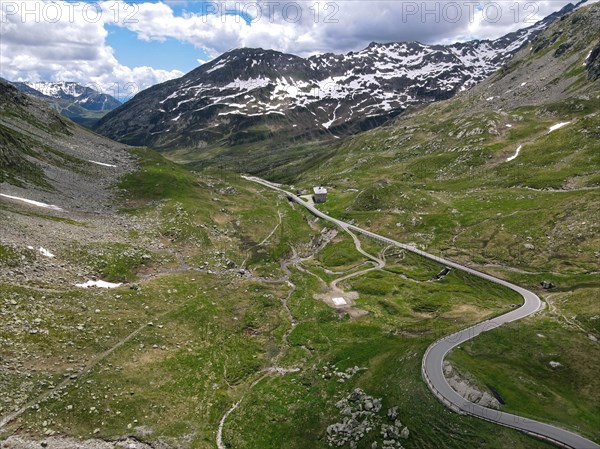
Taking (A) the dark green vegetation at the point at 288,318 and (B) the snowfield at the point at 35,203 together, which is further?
(B) the snowfield at the point at 35,203

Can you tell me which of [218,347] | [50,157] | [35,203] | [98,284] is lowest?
[218,347]

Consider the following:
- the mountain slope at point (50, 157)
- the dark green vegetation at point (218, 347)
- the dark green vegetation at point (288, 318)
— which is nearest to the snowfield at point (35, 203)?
the mountain slope at point (50, 157)

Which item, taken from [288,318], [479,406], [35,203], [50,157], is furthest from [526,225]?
[50,157]

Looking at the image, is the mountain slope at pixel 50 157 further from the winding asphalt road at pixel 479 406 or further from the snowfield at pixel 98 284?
the winding asphalt road at pixel 479 406

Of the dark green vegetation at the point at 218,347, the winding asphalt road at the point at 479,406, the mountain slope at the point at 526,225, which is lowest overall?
the dark green vegetation at the point at 218,347

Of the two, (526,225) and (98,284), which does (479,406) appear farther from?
(526,225)

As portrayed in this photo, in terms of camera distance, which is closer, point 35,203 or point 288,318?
point 288,318

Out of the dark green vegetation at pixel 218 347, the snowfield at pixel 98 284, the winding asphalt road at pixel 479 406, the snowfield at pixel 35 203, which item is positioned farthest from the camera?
the snowfield at pixel 35 203

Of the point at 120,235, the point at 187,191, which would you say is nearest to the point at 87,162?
the point at 187,191

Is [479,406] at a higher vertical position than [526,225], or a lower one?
lower

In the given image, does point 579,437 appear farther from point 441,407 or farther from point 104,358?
point 104,358

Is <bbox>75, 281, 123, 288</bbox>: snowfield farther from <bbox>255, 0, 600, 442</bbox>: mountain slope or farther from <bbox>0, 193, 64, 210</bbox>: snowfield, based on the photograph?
<bbox>255, 0, 600, 442</bbox>: mountain slope

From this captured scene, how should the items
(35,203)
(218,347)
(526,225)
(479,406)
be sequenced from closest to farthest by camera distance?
1. (479,406)
2. (218,347)
3. (35,203)
4. (526,225)

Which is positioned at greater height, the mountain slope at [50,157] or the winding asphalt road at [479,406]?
the mountain slope at [50,157]
